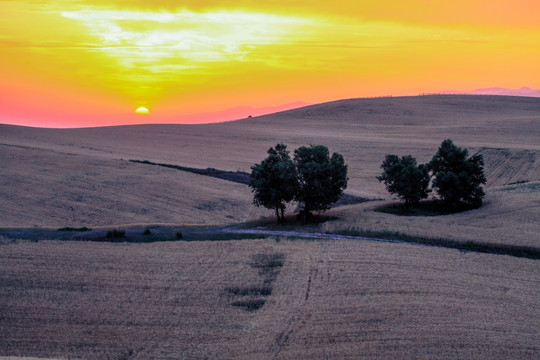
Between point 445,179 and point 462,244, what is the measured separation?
11.3 m

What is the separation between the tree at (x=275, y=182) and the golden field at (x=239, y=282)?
11.9 feet

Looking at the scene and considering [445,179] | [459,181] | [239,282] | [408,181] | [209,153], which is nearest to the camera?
[239,282]

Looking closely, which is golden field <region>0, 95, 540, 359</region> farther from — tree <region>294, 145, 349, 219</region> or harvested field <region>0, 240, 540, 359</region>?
tree <region>294, 145, 349, 219</region>

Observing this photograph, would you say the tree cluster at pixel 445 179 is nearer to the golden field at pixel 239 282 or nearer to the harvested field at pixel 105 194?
the golden field at pixel 239 282

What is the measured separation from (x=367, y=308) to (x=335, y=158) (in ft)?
70.7

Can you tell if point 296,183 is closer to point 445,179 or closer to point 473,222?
point 445,179

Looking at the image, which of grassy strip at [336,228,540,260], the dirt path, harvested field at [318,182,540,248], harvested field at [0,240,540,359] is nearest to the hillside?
the dirt path

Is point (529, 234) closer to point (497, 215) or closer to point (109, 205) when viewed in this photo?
point (497, 215)

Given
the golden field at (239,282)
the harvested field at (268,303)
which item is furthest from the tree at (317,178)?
the harvested field at (268,303)

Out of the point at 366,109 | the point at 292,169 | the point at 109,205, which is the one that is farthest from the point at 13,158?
the point at 366,109

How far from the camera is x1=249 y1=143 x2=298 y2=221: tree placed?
3791cm

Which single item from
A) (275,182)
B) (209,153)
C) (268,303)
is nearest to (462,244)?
(275,182)

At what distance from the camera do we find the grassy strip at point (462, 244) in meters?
29.2

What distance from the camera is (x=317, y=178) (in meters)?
38.6
